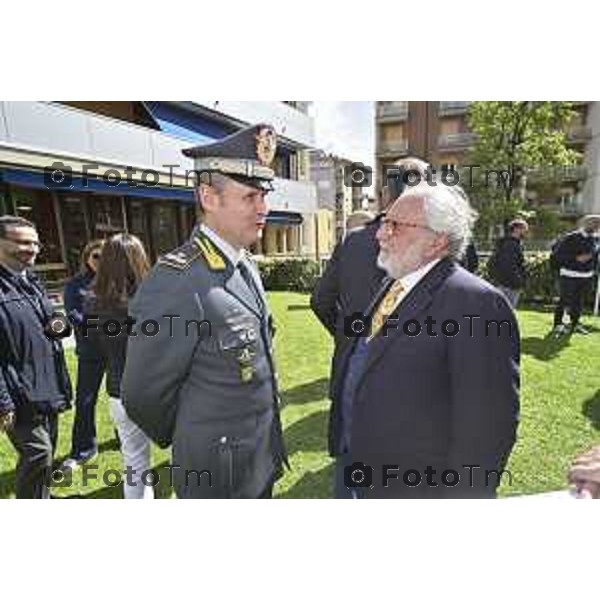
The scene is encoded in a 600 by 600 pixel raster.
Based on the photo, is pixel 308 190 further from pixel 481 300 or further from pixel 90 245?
pixel 481 300

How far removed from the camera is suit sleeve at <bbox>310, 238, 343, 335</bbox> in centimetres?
292

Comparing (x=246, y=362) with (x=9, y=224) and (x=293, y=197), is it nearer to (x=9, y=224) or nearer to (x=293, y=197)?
(x=9, y=224)

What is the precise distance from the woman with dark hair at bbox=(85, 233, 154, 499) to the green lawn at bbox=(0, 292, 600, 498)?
1.07 ft

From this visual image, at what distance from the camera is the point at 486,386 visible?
65.2 inches

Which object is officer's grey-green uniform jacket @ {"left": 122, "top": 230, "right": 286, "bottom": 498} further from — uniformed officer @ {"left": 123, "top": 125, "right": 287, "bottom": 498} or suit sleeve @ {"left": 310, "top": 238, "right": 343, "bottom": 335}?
suit sleeve @ {"left": 310, "top": 238, "right": 343, "bottom": 335}

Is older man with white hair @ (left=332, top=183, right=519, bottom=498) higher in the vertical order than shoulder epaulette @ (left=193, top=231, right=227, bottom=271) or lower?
lower

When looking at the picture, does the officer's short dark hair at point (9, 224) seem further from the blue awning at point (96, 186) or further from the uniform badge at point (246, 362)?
the blue awning at point (96, 186)

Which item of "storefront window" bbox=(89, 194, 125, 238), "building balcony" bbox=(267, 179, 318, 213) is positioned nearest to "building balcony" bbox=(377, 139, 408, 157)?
"building balcony" bbox=(267, 179, 318, 213)

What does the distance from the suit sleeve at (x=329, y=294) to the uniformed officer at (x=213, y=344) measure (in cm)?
90

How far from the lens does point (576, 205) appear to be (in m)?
28.6

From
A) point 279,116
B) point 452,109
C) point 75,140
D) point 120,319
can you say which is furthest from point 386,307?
point 452,109

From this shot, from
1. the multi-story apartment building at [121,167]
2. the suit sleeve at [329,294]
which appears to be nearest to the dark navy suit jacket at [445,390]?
the suit sleeve at [329,294]

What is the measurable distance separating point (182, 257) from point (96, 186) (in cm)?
675

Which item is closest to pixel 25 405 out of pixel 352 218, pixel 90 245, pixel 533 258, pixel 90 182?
pixel 90 245
